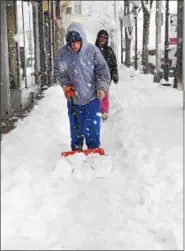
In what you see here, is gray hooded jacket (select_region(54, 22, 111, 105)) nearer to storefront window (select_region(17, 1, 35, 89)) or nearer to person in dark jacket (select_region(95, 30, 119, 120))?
person in dark jacket (select_region(95, 30, 119, 120))

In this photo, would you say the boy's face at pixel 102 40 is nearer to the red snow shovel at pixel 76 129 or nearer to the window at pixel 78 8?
the red snow shovel at pixel 76 129

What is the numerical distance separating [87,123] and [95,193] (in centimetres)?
145

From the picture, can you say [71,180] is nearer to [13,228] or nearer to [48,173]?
[48,173]

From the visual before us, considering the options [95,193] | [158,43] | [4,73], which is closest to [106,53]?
[4,73]

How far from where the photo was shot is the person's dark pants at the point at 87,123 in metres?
6.07

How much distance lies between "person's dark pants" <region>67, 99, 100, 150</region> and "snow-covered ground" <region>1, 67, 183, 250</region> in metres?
0.35

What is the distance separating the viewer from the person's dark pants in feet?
19.9

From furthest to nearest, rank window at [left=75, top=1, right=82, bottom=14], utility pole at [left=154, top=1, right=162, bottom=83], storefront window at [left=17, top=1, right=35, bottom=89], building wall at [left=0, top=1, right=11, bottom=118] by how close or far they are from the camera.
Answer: window at [left=75, top=1, right=82, bottom=14], utility pole at [left=154, top=1, right=162, bottom=83], storefront window at [left=17, top=1, right=35, bottom=89], building wall at [left=0, top=1, right=11, bottom=118]

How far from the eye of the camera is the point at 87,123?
6129mm

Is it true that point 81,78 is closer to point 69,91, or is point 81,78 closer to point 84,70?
point 84,70

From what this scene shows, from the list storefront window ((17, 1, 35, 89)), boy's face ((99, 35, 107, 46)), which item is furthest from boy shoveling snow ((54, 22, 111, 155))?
storefront window ((17, 1, 35, 89))

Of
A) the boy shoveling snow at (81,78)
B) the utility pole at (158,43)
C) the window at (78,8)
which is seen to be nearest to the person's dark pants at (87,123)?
the boy shoveling snow at (81,78)

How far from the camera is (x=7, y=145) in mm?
5469

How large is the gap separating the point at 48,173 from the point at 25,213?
1441 mm
